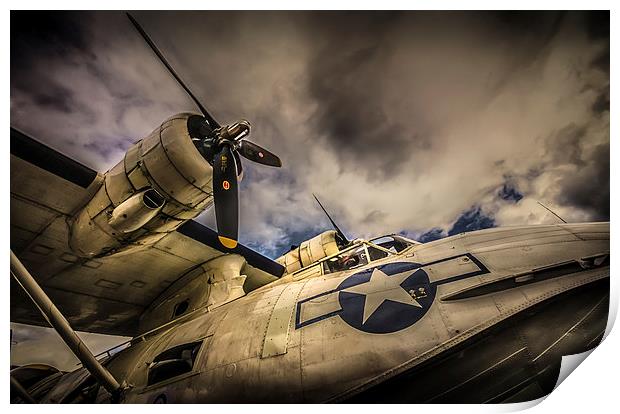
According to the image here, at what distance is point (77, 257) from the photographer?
15.4ft

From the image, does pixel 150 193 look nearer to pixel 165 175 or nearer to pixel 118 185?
pixel 165 175

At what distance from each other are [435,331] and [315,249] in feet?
10.8

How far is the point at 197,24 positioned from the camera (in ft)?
12.3

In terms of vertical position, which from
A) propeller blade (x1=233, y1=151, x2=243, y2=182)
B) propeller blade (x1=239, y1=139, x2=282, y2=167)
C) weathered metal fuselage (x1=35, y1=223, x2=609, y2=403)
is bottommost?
weathered metal fuselage (x1=35, y1=223, x2=609, y2=403)

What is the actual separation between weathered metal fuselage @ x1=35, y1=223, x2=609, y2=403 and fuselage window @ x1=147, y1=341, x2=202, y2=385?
0.07 m

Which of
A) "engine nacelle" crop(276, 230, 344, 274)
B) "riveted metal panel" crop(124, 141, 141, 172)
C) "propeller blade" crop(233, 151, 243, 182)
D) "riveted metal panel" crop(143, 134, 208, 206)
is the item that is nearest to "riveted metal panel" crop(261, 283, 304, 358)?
"propeller blade" crop(233, 151, 243, 182)

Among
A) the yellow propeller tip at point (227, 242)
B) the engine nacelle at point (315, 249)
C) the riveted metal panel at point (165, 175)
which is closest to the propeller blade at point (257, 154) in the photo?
the riveted metal panel at point (165, 175)

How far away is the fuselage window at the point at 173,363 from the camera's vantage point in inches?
138

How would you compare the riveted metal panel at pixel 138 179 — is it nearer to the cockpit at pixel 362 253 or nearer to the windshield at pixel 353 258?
the cockpit at pixel 362 253

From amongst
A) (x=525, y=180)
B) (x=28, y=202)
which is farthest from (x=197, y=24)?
(x=525, y=180)

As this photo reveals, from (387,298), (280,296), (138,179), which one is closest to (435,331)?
(387,298)

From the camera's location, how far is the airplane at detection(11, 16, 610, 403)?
261 centimetres

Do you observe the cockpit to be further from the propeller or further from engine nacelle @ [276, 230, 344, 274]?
engine nacelle @ [276, 230, 344, 274]
